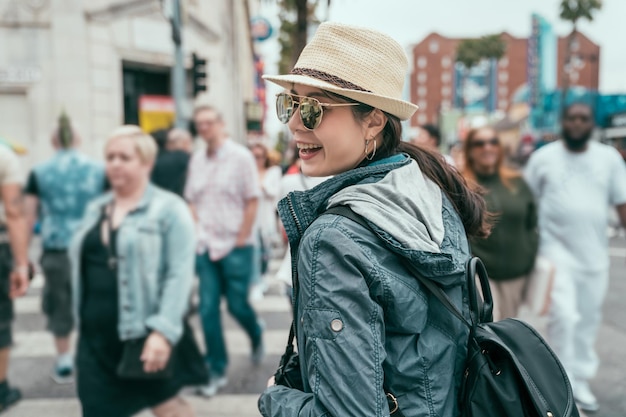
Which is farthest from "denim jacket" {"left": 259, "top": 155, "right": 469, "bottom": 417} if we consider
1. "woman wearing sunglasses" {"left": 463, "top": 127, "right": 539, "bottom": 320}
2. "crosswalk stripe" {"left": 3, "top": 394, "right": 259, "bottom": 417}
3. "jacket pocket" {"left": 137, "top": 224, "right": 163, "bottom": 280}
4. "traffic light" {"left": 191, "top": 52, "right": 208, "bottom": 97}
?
"traffic light" {"left": 191, "top": 52, "right": 208, "bottom": 97}

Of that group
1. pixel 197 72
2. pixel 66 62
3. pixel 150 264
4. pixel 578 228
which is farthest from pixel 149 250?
pixel 66 62

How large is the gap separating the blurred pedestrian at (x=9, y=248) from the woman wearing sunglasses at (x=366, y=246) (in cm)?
293

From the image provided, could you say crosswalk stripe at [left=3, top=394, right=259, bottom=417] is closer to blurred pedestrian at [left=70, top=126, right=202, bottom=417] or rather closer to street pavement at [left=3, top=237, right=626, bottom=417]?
street pavement at [left=3, top=237, right=626, bottom=417]

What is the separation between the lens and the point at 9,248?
3.96 m

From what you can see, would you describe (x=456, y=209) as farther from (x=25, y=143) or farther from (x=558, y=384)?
(x=25, y=143)

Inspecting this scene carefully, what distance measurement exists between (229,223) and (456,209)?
3170 mm

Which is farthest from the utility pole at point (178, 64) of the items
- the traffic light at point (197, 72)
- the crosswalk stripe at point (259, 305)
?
the crosswalk stripe at point (259, 305)

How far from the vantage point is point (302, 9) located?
9469 mm

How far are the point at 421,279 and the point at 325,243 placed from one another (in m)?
0.25

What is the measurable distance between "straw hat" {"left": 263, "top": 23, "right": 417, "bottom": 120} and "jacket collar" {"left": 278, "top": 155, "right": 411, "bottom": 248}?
18cm

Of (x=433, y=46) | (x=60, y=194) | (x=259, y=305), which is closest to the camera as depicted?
(x=60, y=194)

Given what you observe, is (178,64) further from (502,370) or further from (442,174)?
(502,370)

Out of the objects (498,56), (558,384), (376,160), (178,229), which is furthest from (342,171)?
(498,56)

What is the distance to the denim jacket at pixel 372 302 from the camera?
122cm
